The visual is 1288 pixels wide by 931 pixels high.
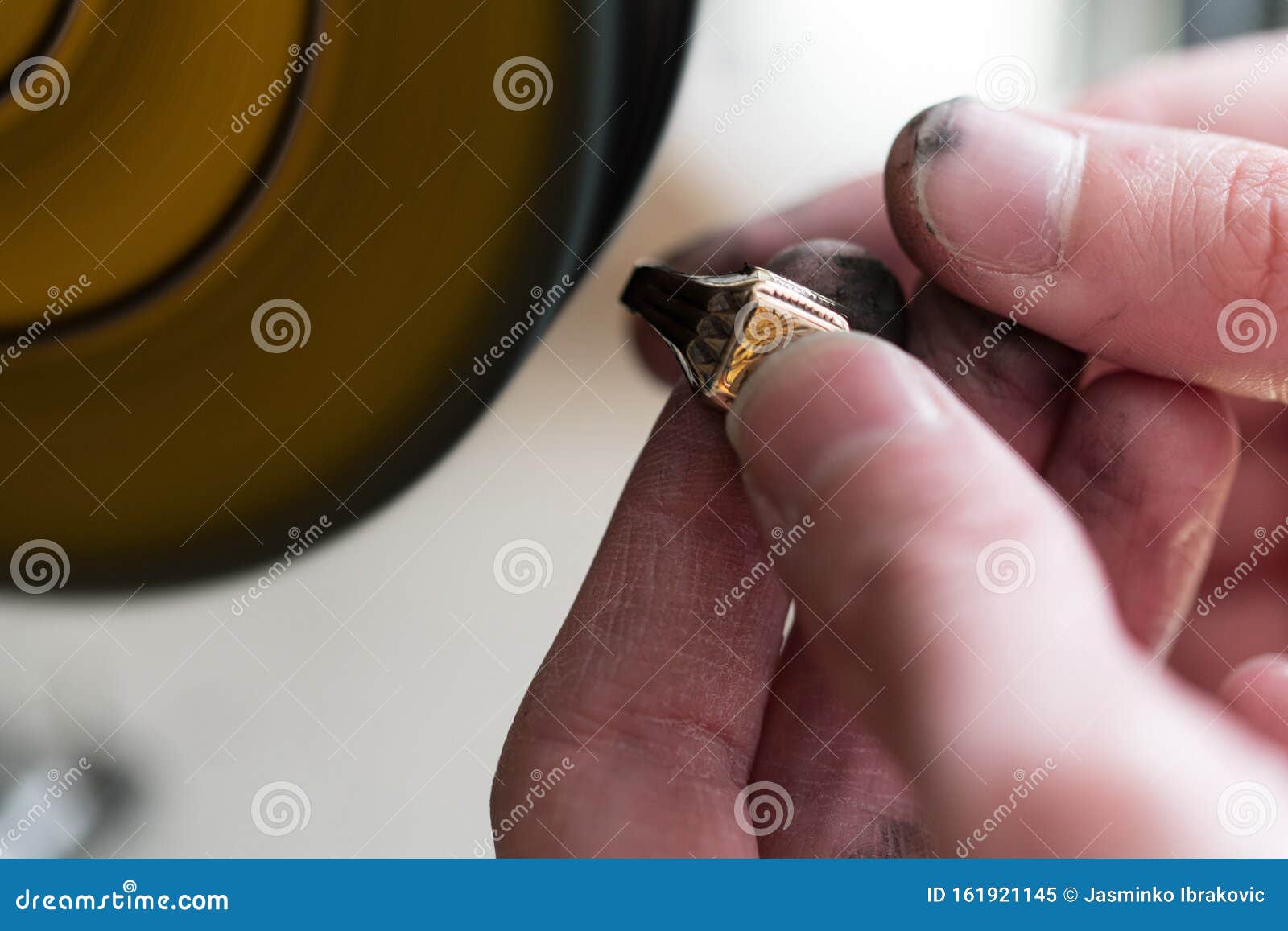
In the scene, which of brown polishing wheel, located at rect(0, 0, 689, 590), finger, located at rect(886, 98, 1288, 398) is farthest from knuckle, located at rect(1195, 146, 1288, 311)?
brown polishing wheel, located at rect(0, 0, 689, 590)

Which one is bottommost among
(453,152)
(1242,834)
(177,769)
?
(177,769)

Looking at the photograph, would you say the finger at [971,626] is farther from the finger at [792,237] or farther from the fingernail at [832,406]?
the finger at [792,237]

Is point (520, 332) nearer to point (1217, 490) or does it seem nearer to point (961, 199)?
point (961, 199)

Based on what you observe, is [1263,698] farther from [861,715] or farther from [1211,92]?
[1211,92]

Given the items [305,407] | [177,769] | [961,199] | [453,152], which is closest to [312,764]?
[177,769]

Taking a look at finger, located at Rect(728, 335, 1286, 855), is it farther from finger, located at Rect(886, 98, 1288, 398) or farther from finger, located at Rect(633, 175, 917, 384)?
finger, located at Rect(633, 175, 917, 384)

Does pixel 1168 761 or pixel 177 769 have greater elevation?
pixel 1168 761
